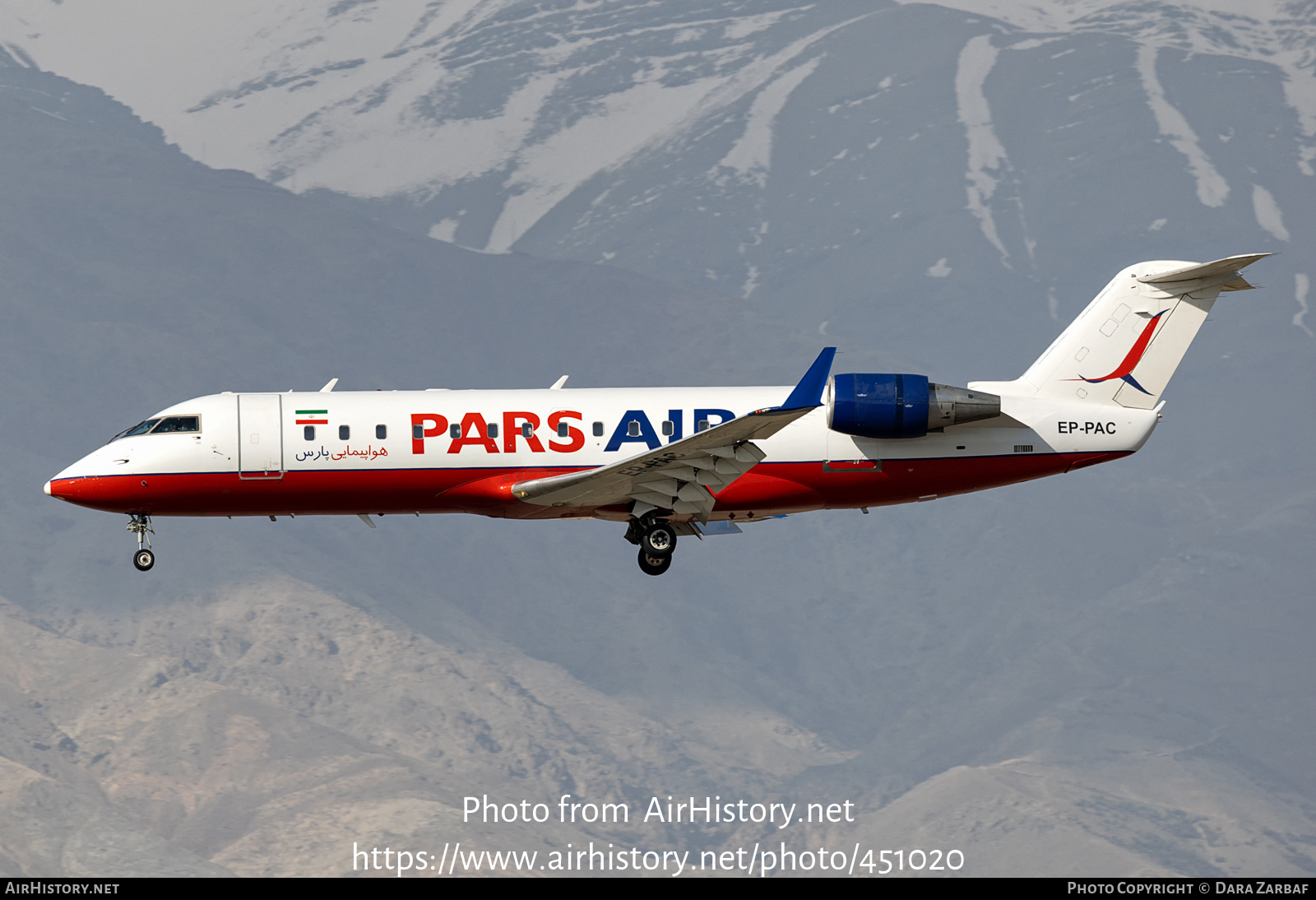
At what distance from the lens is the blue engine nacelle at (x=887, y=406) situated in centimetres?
4103

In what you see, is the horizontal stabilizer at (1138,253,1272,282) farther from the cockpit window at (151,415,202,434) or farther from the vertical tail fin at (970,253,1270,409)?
the cockpit window at (151,415,202,434)

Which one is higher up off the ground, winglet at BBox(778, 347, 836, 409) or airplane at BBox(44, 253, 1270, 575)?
winglet at BBox(778, 347, 836, 409)

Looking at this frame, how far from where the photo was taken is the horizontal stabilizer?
4247 centimetres

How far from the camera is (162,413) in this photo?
42.2 m

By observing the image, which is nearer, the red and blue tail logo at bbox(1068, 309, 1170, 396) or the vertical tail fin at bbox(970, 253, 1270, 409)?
the vertical tail fin at bbox(970, 253, 1270, 409)

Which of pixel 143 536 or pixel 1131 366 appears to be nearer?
pixel 143 536

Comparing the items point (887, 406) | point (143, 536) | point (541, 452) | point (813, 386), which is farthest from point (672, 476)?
point (143, 536)

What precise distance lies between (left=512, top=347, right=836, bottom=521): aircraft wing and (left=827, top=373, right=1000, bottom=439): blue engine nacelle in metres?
1.72

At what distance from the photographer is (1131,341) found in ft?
145

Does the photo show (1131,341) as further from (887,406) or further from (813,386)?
(813,386)

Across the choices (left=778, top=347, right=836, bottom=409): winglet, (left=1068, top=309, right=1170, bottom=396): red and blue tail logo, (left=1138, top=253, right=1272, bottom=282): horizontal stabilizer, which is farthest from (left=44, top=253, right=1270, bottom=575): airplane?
(left=778, top=347, right=836, bottom=409): winglet

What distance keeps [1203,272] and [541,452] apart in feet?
53.9
